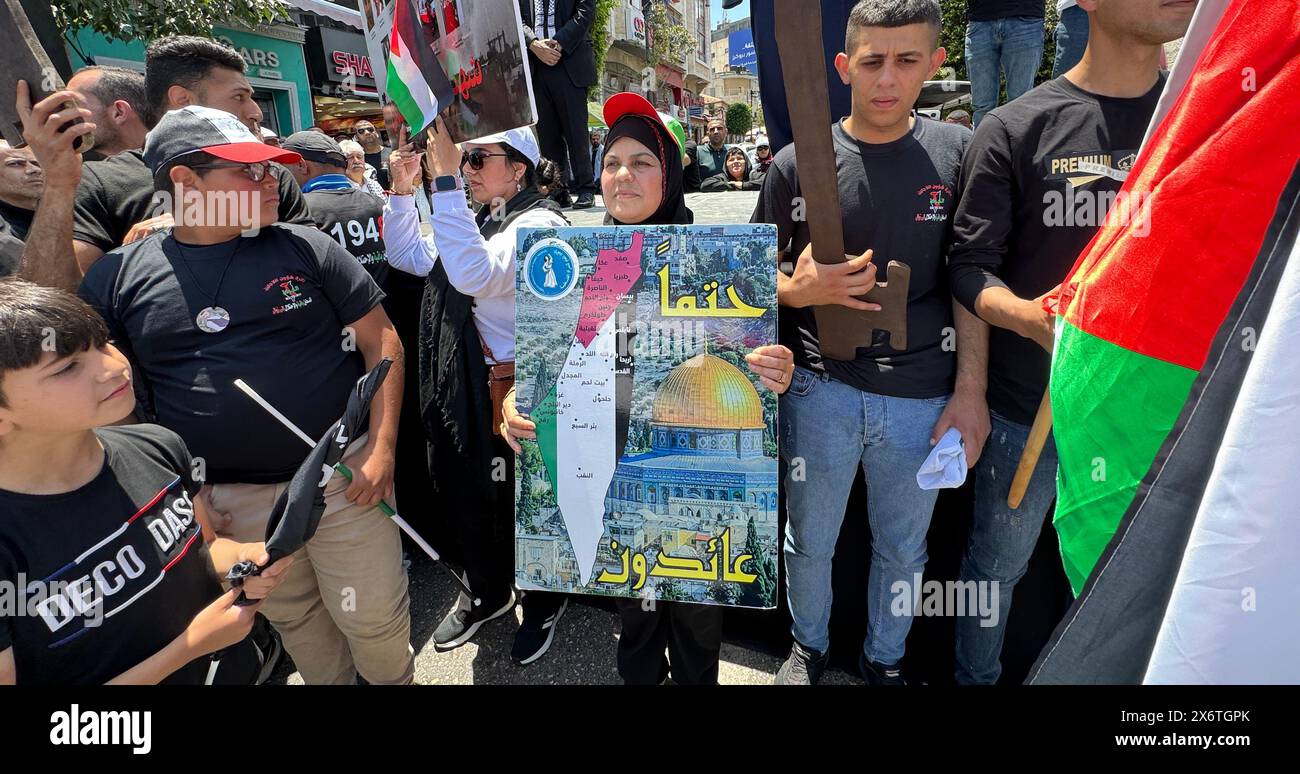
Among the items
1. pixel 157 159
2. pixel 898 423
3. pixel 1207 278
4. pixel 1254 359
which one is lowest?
pixel 898 423

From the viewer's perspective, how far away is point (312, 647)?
243cm

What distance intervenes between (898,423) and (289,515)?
174cm

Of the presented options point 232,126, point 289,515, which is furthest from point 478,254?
point 289,515

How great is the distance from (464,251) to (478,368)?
2.08 feet

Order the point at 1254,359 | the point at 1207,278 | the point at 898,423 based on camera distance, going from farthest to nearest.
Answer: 1. the point at 898,423
2. the point at 1207,278
3. the point at 1254,359

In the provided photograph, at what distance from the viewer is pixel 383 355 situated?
2.32m

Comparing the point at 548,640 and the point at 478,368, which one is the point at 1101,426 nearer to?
the point at 478,368

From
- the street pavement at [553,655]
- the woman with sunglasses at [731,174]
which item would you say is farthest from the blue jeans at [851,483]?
the woman with sunglasses at [731,174]

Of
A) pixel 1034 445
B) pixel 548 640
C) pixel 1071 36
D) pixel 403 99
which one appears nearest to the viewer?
pixel 1034 445

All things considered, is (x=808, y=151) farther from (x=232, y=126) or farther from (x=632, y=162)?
(x=232, y=126)

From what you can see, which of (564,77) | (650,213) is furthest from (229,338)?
(564,77)

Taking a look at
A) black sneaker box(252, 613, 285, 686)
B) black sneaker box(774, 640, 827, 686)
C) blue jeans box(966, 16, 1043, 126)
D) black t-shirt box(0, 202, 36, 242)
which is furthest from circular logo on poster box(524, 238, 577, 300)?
blue jeans box(966, 16, 1043, 126)

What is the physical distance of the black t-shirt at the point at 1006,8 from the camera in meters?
3.58

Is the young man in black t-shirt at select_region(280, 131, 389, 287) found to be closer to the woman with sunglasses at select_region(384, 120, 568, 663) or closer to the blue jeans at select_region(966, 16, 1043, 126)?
the woman with sunglasses at select_region(384, 120, 568, 663)
